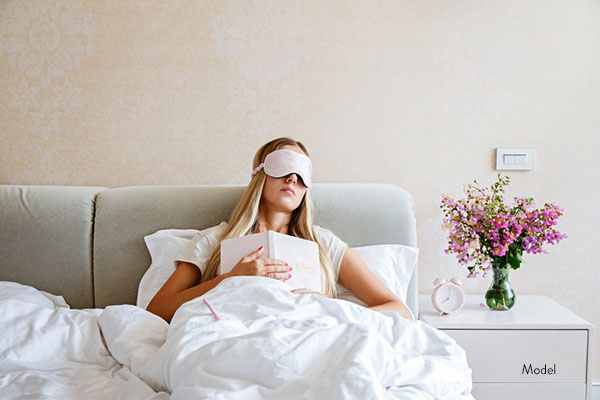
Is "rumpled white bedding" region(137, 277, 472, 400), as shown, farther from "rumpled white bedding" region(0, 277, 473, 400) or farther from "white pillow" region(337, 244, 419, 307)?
"white pillow" region(337, 244, 419, 307)

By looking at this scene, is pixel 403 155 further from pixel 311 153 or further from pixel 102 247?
pixel 102 247

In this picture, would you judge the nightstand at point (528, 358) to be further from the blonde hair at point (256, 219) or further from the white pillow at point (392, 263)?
the blonde hair at point (256, 219)

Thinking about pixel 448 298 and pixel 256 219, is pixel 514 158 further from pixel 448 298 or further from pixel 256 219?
pixel 256 219

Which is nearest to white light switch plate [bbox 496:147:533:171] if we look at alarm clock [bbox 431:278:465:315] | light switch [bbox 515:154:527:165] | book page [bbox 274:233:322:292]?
light switch [bbox 515:154:527:165]

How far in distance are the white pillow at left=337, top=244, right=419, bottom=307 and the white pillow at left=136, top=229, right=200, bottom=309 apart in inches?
22.3

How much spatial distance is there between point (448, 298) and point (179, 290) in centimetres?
92

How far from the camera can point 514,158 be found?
2070 mm

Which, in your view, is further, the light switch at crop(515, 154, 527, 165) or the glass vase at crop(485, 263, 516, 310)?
the light switch at crop(515, 154, 527, 165)

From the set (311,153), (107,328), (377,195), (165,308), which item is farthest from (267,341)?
(311,153)

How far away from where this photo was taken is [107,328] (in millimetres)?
1304

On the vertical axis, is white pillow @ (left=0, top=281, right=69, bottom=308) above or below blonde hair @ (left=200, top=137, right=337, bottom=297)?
below

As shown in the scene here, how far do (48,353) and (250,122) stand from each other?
115 cm

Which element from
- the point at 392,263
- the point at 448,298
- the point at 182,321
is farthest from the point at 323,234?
the point at 182,321

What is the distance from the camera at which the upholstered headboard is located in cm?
183
